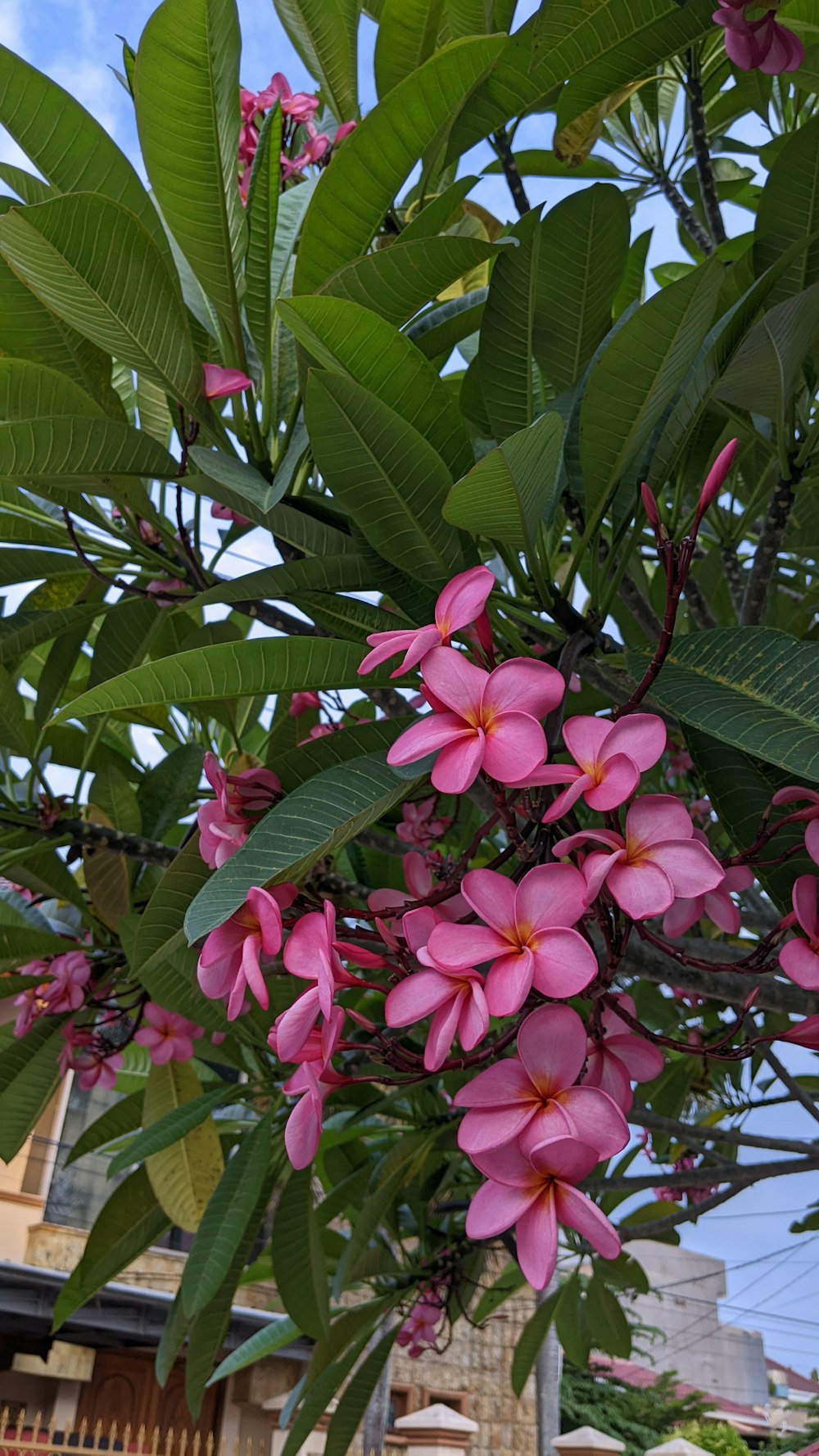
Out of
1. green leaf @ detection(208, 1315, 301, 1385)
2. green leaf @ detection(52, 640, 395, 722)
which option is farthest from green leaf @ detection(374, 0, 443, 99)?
green leaf @ detection(208, 1315, 301, 1385)

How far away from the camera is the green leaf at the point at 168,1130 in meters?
1.26

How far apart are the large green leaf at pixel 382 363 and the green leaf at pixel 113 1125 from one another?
4.27 ft

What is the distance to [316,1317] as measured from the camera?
1.46m

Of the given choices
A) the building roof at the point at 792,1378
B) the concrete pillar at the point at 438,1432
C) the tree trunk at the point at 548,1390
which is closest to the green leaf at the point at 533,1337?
the concrete pillar at the point at 438,1432

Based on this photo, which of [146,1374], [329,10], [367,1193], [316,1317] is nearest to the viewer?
[329,10]

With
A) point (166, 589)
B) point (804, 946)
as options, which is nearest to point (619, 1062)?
point (804, 946)

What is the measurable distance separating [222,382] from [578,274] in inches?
11.6

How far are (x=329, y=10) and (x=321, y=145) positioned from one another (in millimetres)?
146

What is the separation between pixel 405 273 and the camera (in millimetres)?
753

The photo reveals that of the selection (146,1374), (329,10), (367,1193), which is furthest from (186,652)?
(146,1374)

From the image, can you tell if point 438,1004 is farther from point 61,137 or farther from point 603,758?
point 61,137

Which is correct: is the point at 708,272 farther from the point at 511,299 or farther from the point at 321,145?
the point at 321,145

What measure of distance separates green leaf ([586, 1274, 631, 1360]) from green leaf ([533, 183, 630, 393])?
84.1 inches

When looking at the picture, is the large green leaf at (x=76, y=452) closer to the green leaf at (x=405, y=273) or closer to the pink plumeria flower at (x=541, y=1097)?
the green leaf at (x=405, y=273)
